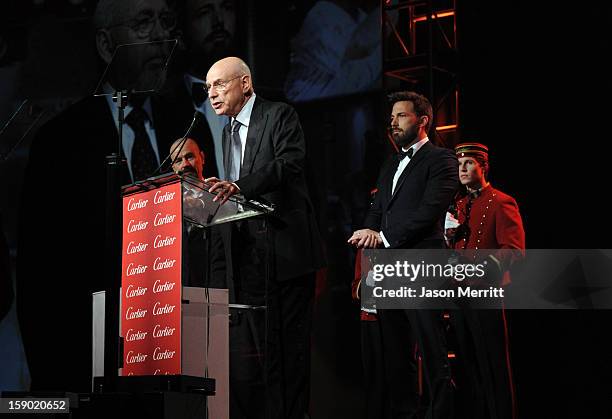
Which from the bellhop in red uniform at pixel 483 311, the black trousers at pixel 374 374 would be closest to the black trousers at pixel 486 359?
the bellhop in red uniform at pixel 483 311

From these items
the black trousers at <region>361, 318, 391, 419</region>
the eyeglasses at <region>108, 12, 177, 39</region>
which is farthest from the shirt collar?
the eyeglasses at <region>108, 12, 177, 39</region>

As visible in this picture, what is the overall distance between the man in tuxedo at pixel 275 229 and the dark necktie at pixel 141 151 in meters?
2.98

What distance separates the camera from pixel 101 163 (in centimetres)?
721

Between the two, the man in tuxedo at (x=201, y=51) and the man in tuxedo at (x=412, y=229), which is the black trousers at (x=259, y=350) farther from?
the man in tuxedo at (x=201, y=51)

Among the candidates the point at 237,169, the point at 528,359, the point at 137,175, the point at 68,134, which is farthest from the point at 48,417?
the point at 68,134

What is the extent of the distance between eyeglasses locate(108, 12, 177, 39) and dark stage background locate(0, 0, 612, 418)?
662mm

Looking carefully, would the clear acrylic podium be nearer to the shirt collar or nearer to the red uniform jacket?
the shirt collar

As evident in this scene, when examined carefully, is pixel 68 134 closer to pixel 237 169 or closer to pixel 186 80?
pixel 186 80

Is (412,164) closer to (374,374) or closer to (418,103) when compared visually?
(418,103)

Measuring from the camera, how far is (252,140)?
156 inches

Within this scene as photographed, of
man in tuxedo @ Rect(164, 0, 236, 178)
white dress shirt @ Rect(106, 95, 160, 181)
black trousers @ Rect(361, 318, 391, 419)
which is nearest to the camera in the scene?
black trousers @ Rect(361, 318, 391, 419)

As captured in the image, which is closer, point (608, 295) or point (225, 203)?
point (225, 203)

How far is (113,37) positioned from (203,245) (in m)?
4.53

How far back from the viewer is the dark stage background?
18.1 feet
